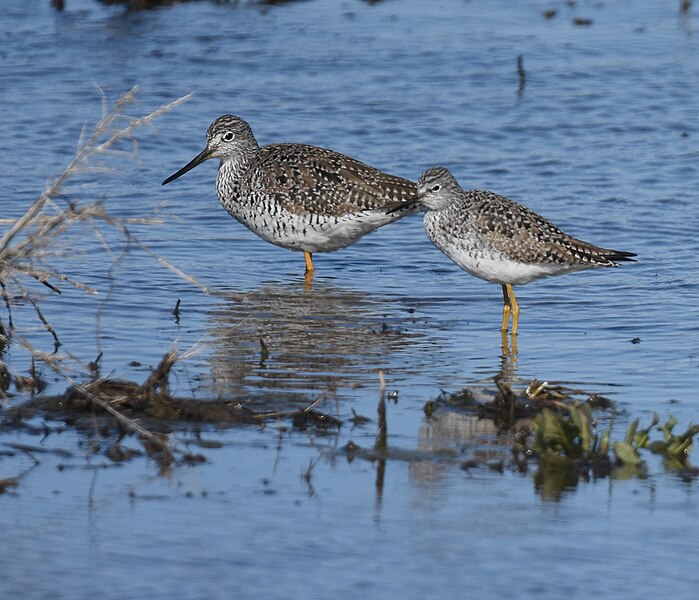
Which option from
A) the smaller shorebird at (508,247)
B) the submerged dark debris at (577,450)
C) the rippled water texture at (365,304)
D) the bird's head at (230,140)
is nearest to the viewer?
the rippled water texture at (365,304)

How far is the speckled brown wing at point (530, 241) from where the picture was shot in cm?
916

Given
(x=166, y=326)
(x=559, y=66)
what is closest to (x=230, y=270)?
(x=166, y=326)

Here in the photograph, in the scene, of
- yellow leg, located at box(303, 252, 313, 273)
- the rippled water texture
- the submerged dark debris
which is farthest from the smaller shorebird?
the submerged dark debris

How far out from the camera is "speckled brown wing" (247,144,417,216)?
10.7 meters

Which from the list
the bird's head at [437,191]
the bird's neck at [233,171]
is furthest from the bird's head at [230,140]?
the bird's head at [437,191]

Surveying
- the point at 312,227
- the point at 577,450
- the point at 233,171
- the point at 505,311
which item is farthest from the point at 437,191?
the point at 577,450

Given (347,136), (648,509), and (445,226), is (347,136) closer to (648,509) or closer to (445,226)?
(445,226)

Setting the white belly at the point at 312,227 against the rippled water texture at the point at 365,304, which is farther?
the white belly at the point at 312,227

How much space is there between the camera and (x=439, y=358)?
27.6 feet

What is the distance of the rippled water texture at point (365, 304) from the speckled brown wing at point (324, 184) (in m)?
0.60

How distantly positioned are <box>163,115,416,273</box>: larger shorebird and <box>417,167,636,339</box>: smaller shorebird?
962 mm

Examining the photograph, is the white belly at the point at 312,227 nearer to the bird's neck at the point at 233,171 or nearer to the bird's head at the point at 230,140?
the bird's neck at the point at 233,171

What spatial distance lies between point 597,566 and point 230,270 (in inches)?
242

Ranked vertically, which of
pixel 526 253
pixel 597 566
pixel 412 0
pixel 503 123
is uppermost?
pixel 412 0
